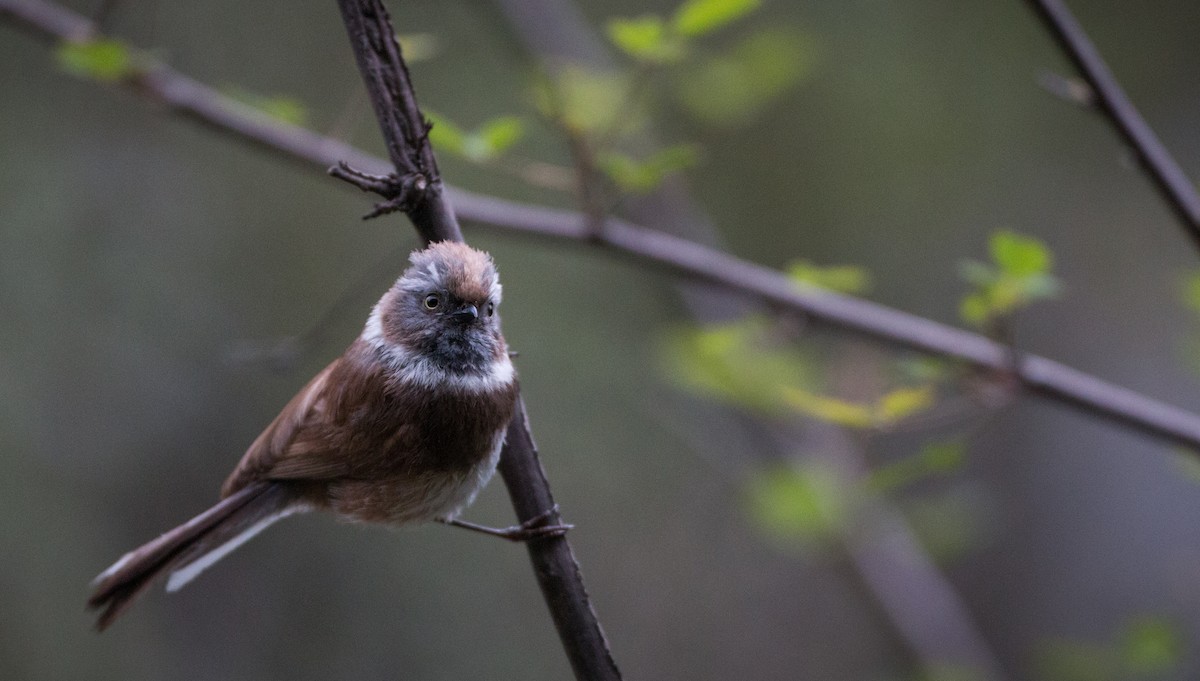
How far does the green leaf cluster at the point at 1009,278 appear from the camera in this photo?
2.33 metres

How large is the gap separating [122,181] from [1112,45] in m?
5.40

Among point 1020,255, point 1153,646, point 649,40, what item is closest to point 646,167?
point 649,40

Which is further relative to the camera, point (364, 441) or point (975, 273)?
point (975, 273)

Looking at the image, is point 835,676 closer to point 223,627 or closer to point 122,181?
point 223,627

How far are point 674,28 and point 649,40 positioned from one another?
68mm

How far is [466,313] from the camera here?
2020mm

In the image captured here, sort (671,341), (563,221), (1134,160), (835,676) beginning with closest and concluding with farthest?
1. (1134,160)
2. (563,221)
3. (671,341)
4. (835,676)

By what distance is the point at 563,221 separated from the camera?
2.87m

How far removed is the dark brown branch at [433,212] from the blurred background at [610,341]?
2.40 meters

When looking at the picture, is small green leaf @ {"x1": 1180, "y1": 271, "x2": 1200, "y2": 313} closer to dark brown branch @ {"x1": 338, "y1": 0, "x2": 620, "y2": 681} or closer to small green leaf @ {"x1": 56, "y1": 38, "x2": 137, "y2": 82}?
dark brown branch @ {"x1": 338, "y1": 0, "x2": 620, "y2": 681}

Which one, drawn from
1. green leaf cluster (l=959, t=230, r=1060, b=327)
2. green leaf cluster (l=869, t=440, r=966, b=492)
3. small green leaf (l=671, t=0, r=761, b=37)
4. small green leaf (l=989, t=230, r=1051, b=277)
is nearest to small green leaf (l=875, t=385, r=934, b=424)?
green leaf cluster (l=869, t=440, r=966, b=492)

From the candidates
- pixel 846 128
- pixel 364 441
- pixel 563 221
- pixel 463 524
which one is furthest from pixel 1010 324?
pixel 846 128

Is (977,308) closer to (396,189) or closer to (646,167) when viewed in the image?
(646,167)

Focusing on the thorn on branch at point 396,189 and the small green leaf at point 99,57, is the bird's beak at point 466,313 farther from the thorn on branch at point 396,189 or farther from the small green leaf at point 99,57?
the small green leaf at point 99,57
